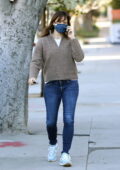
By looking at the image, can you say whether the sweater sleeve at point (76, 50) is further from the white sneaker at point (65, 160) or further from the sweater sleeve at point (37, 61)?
the white sneaker at point (65, 160)

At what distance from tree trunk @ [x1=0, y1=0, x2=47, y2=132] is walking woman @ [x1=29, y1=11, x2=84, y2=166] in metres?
1.63

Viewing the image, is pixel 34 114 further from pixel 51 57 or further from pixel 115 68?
pixel 115 68

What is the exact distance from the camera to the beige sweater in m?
6.81

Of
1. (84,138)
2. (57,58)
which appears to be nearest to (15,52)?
(84,138)

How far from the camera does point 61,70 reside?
681cm

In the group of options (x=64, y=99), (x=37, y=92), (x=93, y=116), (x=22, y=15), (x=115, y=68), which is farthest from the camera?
(x=115, y=68)

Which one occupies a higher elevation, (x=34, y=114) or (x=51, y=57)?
(x=51, y=57)

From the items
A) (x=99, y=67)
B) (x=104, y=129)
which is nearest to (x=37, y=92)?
(x=104, y=129)

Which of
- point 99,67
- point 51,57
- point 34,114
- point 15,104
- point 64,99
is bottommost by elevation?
point 99,67

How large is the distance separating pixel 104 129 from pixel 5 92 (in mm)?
1798

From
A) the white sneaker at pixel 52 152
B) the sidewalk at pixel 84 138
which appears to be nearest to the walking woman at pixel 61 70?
the white sneaker at pixel 52 152

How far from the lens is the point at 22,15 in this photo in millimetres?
8453

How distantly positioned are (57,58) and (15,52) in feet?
5.91

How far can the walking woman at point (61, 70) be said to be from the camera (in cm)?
680
